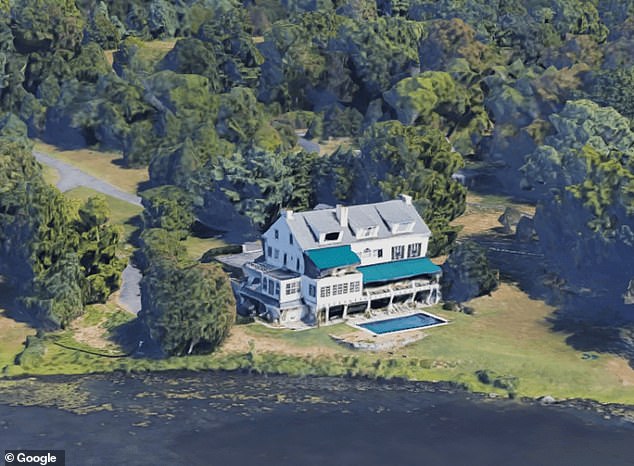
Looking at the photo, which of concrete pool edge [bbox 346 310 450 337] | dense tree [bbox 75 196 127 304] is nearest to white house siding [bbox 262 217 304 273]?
concrete pool edge [bbox 346 310 450 337]

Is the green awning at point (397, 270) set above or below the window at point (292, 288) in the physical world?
above

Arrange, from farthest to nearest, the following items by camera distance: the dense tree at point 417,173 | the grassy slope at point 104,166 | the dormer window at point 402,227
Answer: the grassy slope at point 104,166, the dense tree at point 417,173, the dormer window at point 402,227

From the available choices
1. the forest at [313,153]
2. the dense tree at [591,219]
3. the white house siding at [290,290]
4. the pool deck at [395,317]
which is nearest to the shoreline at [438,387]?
the forest at [313,153]

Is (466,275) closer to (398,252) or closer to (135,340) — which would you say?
(398,252)

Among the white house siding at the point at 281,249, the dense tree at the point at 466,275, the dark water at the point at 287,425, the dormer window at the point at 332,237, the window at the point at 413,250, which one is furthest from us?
the window at the point at 413,250

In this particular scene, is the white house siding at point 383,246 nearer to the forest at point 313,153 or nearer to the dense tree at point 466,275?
the dense tree at point 466,275

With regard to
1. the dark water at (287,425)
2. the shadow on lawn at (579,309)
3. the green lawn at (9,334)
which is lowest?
the dark water at (287,425)

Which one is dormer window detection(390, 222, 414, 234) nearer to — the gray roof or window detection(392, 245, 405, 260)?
the gray roof

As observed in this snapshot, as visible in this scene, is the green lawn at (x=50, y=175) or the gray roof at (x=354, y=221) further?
the green lawn at (x=50, y=175)

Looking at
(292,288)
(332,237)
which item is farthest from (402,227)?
(292,288)

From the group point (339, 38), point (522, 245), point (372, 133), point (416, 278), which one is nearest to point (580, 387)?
point (416, 278)
